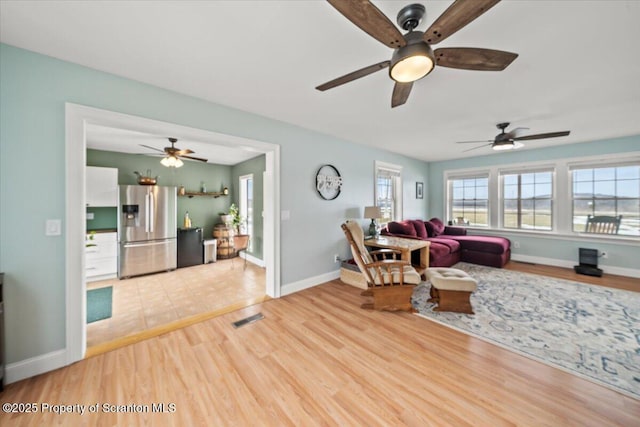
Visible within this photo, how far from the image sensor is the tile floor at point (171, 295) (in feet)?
8.29

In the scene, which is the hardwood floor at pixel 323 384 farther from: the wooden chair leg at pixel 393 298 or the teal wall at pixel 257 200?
the teal wall at pixel 257 200

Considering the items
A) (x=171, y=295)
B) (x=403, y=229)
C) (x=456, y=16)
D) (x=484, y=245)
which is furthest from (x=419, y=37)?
(x=484, y=245)

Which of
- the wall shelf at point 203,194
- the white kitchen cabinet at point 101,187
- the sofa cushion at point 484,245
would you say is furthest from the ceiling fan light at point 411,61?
the wall shelf at point 203,194

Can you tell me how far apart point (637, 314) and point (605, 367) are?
1683 mm

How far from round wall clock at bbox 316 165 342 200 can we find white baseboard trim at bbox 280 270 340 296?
1.34 metres

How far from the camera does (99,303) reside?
311 cm

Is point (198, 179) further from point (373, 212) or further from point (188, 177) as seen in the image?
point (373, 212)

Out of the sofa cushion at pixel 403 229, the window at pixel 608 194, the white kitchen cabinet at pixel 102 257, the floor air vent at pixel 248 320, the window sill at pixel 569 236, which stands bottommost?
the floor air vent at pixel 248 320

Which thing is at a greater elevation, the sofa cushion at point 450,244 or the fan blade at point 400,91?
the fan blade at point 400,91

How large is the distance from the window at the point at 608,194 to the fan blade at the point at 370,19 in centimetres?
582

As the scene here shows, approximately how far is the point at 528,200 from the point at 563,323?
3774 mm

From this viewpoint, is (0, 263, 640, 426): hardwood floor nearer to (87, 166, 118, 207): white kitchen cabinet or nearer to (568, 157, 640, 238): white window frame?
(87, 166, 118, 207): white kitchen cabinet

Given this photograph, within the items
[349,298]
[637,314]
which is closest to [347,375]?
[349,298]

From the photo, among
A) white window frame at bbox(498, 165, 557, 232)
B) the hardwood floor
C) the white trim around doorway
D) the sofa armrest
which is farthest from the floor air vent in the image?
white window frame at bbox(498, 165, 557, 232)
